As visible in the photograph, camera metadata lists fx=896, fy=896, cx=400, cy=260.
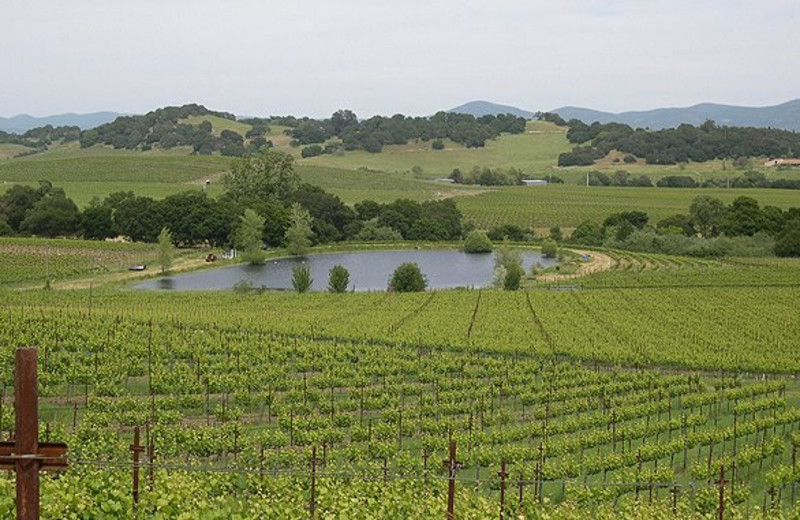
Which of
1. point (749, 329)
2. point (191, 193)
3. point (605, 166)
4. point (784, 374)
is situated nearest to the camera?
point (784, 374)

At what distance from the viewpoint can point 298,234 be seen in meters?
80.3

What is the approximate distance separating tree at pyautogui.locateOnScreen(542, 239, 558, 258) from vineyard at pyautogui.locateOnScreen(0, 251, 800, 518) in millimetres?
34551

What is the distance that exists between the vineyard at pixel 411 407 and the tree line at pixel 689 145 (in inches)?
4704

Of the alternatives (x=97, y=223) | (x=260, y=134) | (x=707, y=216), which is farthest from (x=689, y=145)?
(x=97, y=223)

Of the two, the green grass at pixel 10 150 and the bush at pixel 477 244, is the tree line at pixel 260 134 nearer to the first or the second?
the green grass at pixel 10 150

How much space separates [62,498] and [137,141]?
169009 millimetres

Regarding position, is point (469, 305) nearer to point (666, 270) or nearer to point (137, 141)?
point (666, 270)

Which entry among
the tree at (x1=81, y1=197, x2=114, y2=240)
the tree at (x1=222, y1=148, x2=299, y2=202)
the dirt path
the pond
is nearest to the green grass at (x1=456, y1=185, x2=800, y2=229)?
the pond

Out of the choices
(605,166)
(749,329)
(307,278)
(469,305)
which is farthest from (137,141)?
(749,329)

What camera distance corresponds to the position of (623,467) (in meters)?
20.4

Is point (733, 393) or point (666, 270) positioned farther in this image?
point (666, 270)

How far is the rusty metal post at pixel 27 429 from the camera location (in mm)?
5984

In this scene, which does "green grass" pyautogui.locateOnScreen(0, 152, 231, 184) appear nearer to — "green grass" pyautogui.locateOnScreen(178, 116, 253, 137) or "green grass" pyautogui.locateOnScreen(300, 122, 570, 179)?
"green grass" pyautogui.locateOnScreen(300, 122, 570, 179)

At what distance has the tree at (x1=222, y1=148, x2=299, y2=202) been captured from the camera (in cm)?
9456
